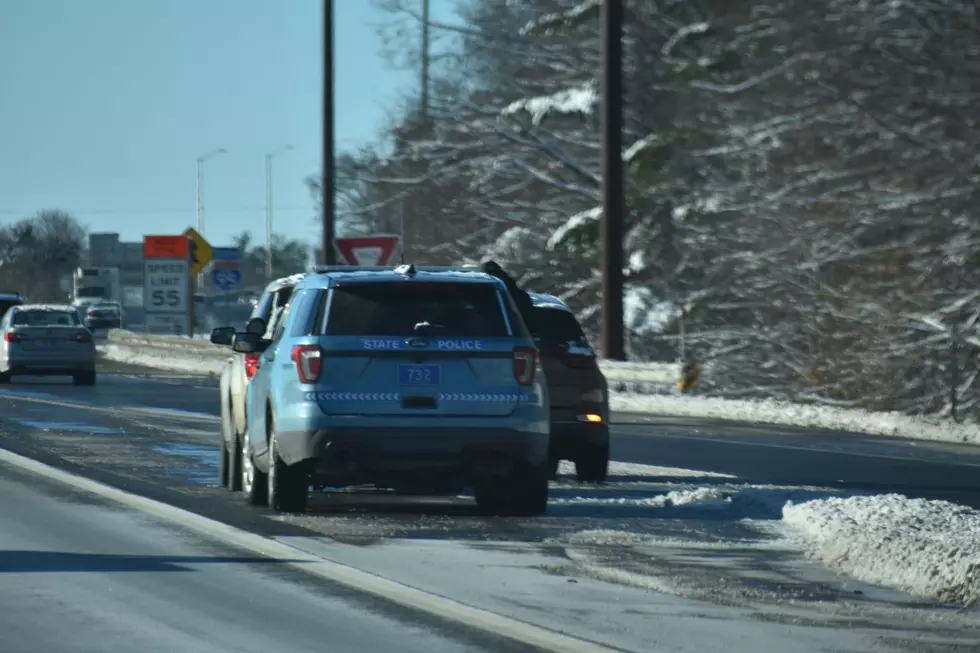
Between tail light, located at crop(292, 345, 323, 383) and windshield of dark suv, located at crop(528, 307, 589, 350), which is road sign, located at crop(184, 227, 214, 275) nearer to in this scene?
windshield of dark suv, located at crop(528, 307, 589, 350)

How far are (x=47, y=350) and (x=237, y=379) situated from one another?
24810 mm

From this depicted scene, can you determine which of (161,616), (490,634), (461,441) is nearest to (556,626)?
(490,634)

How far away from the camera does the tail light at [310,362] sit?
1480 cm

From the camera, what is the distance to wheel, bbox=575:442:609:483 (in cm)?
1869

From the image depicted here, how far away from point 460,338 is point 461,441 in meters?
0.69

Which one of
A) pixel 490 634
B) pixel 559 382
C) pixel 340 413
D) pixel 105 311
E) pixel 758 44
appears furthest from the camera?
pixel 105 311

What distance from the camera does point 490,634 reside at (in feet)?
32.0

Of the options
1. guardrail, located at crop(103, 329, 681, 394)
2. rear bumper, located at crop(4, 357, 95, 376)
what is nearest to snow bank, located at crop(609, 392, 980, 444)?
guardrail, located at crop(103, 329, 681, 394)

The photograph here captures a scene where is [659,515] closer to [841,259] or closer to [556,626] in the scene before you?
[556,626]

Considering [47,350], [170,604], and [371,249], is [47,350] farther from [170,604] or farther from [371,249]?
[170,604]

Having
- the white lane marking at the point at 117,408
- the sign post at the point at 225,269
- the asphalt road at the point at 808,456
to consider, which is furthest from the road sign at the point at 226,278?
the asphalt road at the point at 808,456

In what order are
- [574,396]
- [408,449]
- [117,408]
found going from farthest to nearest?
[117,408] < [574,396] < [408,449]

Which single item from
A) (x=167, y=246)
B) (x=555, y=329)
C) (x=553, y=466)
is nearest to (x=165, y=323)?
(x=167, y=246)

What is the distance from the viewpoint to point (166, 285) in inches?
2248
